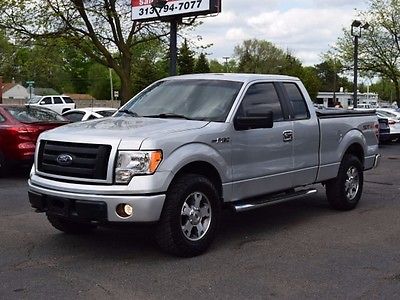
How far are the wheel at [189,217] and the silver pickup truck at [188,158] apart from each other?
1 cm

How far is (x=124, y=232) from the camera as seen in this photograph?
6941 millimetres

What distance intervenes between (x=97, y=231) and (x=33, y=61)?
63.2ft

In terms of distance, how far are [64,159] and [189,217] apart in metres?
1.35

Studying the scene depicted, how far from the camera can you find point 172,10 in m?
17.8

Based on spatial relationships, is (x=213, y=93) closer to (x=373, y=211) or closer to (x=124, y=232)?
(x=124, y=232)

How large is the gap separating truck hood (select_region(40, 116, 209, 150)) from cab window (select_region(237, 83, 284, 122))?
0.72 meters

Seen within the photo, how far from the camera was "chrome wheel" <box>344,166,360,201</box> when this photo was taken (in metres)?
8.52

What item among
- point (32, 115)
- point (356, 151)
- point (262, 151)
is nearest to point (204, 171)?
point (262, 151)

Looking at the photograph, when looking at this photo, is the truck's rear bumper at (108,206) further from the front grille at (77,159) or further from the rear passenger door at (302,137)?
the rear passenger door at (302,137)

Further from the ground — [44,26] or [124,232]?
[44,26]

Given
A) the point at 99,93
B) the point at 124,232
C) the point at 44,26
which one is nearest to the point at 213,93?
the point at 124,232

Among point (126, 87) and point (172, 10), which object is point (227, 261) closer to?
point (172, 10)

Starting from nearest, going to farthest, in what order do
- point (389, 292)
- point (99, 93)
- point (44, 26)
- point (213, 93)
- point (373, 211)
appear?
point (389, 292) < point (213, 93) < point (373, 211) < point (44, 26) < point (99, 93)

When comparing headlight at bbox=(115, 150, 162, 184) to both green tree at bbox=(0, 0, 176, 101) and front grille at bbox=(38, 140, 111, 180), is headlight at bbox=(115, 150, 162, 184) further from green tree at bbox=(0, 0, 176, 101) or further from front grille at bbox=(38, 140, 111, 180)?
green tree at bbox=(0, 0, 176, 101)
